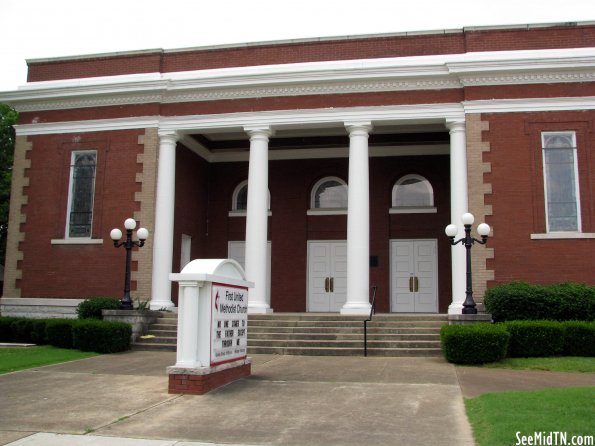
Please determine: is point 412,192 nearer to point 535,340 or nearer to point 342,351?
point 342,351

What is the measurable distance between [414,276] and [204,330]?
13.2 m

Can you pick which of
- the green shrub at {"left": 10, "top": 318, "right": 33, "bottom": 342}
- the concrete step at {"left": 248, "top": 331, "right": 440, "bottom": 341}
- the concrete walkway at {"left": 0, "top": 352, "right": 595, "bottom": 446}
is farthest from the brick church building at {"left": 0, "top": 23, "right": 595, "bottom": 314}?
the concrete walkway at {"left": 0, "top": 352, "right": 595, "bottom": 446}

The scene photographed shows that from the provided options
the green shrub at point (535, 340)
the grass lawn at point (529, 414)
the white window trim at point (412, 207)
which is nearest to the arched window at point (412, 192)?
the white window trim at point (412, 207)

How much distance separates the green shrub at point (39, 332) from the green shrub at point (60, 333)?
16.2 inches

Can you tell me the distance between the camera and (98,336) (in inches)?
596

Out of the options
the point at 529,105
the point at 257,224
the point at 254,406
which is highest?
the point at 529,105

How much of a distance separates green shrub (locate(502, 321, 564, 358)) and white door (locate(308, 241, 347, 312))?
8.94 m

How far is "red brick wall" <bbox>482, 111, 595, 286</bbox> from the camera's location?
684 inches

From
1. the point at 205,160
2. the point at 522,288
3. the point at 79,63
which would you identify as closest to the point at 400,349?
the point at 522,288

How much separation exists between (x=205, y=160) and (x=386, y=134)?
22.9ft

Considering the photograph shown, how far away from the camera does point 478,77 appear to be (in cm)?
1830

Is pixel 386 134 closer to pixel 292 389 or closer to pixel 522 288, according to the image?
pixel 522 288

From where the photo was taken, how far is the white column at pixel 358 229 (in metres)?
18.1

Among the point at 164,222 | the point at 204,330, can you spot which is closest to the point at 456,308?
the point at 164,222
